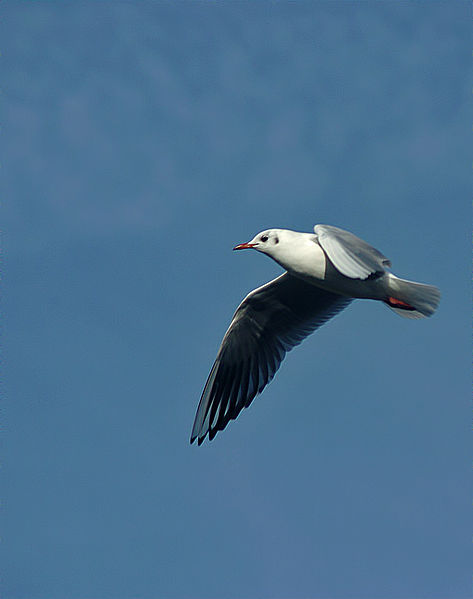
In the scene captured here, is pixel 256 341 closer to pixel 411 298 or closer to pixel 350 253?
pixel 411 298

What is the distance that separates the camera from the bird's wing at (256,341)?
691 centimetres

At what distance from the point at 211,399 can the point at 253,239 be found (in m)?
1.66

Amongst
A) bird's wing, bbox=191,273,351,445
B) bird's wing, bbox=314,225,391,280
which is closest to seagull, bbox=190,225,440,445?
bird's wing, bbox=191,273,351,445

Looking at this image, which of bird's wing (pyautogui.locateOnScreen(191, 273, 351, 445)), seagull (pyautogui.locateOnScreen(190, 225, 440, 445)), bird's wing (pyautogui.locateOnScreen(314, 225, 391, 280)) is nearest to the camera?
bird's wing (pyautogui.locateOnScreen(314, 225, 391, 280))

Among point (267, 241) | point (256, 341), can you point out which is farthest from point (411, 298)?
point (256, 341)

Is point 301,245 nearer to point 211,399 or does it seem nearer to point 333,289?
point 333,289

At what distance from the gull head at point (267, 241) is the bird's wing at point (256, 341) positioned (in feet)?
2.05

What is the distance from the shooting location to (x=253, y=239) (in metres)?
6.28

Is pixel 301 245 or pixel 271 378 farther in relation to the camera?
pixel 271 378

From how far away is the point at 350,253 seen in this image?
5121 mm

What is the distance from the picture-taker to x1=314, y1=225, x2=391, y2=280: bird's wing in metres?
4.94

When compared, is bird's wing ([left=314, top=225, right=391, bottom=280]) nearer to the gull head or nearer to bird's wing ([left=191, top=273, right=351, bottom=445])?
the gull head

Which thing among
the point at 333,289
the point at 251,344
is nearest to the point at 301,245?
the point at 333,289

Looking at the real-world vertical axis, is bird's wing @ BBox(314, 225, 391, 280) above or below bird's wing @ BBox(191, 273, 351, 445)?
below
